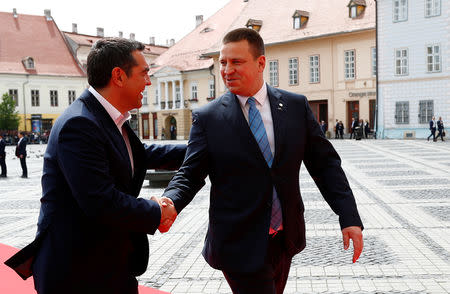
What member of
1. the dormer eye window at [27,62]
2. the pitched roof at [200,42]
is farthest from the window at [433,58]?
the dormer eye window at [27,62]

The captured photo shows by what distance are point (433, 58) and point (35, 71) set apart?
144ft

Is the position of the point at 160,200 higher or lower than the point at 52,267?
higher

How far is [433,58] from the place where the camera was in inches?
1298

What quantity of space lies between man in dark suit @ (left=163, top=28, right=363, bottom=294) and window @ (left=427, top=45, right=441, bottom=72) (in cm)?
3299

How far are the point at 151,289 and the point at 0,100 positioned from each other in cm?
5852

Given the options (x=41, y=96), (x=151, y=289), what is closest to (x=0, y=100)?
(x=41, y=96)

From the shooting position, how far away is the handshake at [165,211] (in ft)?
7.91

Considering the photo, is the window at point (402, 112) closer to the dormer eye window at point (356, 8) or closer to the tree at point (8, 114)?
the dormer eye window at point (356, 8)

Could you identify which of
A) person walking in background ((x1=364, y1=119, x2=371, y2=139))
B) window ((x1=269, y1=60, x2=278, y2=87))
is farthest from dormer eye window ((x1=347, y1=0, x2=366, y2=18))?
person walking in background ((x1=364, y1=119, x2=371, y2=139))

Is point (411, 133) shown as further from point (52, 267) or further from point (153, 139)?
point (52, 267)

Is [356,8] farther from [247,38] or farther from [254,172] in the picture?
[254,172]

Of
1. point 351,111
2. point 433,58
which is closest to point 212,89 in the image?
point 351,111

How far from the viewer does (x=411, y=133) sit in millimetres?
33938

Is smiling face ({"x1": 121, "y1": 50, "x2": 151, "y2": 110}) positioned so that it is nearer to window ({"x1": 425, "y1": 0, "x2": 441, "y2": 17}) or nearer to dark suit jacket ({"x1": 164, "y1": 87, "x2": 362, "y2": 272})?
dark suit jacket ({"x1": 164, "y1": 87, "x2": 362, "y2": 272})
